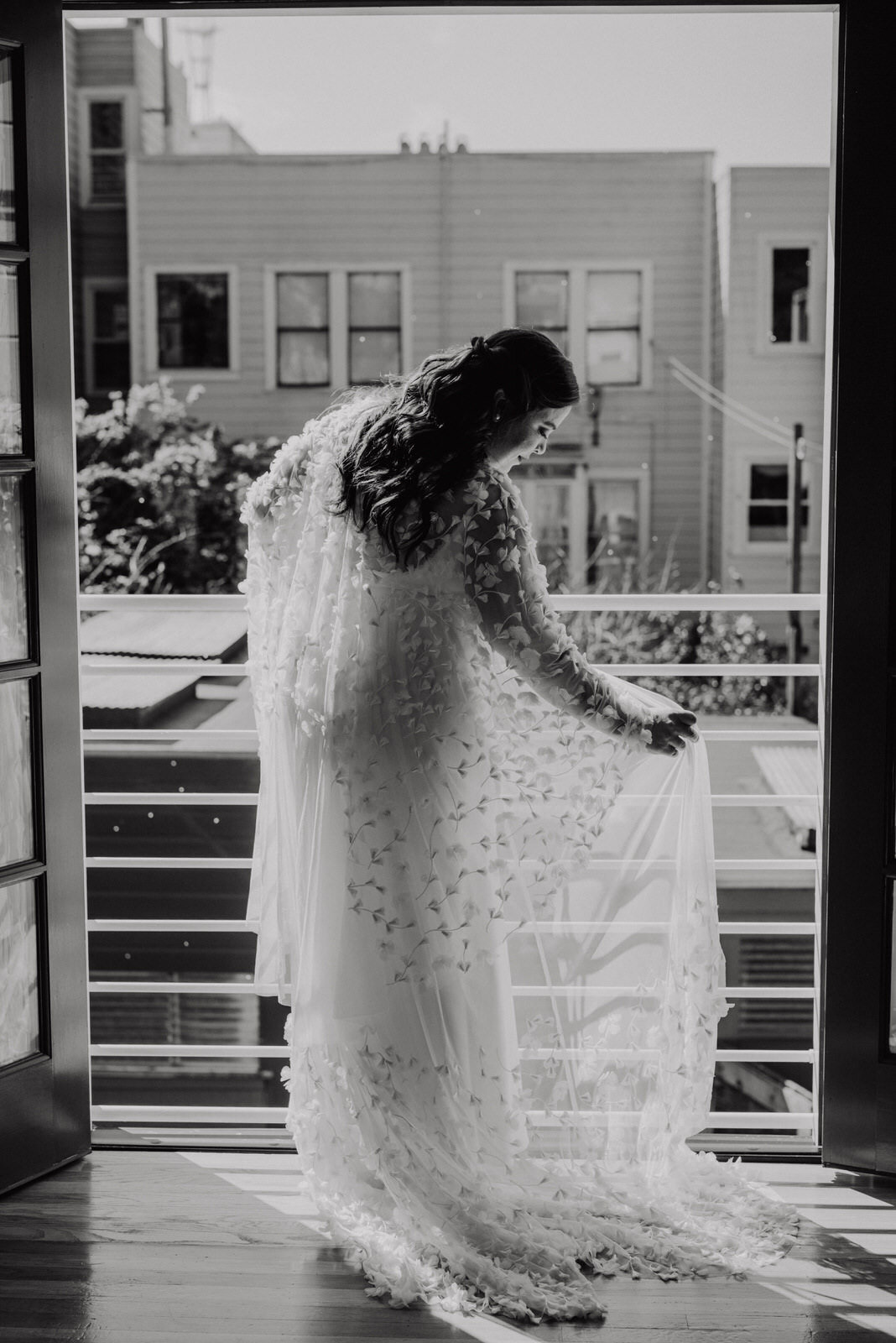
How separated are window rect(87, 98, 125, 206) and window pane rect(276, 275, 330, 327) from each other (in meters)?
1.60

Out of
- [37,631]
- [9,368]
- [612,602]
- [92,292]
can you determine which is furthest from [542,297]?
[37,631]

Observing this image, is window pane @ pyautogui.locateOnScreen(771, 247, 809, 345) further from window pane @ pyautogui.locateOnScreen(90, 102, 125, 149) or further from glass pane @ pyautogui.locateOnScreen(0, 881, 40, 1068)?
glass pane @ pyautogui.locateOnScreen(0, 881, 40, 1068)

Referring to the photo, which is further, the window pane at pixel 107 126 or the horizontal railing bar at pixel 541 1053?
the window pane at pixel 107 126

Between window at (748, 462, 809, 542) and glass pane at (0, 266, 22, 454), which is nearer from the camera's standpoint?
glass pane at (0, 266, 22, 454)

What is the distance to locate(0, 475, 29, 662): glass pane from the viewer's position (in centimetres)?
220

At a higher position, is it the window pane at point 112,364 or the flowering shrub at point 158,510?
the window pane at point 112,364

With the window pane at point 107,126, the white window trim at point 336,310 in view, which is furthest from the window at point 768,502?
the window pane at point 107,126

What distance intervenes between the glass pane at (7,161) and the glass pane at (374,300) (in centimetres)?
782

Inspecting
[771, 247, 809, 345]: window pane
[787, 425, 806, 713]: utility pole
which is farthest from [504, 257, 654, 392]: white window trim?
[787, 425, 806, 713]: utility pole

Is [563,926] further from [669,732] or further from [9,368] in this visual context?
[9,368]

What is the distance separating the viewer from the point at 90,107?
396 inches

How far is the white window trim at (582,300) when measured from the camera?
9742mm

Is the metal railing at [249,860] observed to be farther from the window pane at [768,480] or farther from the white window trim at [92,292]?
the white window trim at [92,292]

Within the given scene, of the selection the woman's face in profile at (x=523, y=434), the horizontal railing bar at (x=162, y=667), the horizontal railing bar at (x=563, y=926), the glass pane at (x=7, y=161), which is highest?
the glass pane at (x=7, y=161)
